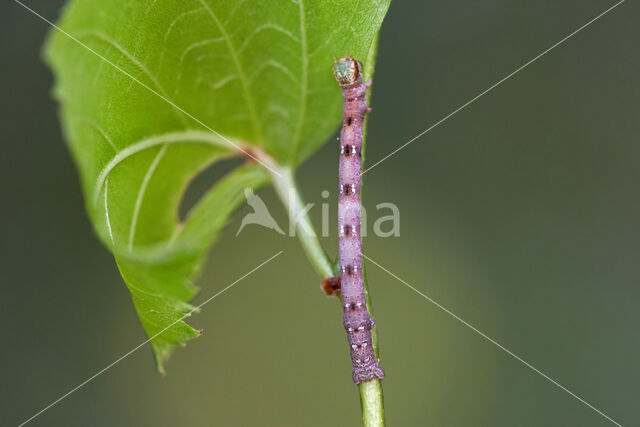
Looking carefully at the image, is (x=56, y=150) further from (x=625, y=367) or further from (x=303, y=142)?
(x=625, y=367)

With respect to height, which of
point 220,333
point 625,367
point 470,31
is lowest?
point 625,367

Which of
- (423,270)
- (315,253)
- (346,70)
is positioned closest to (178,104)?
(346,70)

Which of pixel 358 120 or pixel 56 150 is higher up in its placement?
pixel 56 150

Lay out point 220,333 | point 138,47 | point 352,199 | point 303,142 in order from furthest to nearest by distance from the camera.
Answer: point 220,333 → point 303,142 → point 352,199 → point 138,47

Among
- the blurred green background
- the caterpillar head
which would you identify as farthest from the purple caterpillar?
the blurred green background

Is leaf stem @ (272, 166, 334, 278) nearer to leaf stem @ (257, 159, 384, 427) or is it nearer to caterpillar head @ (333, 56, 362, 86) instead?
leaf stem @ (257, 159, 384, 427)

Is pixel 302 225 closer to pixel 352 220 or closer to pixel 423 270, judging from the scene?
pixel 352 220

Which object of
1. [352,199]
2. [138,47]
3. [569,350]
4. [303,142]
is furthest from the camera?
[569,350]

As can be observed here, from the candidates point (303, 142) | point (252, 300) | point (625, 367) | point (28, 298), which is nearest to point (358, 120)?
point (303, 142)
